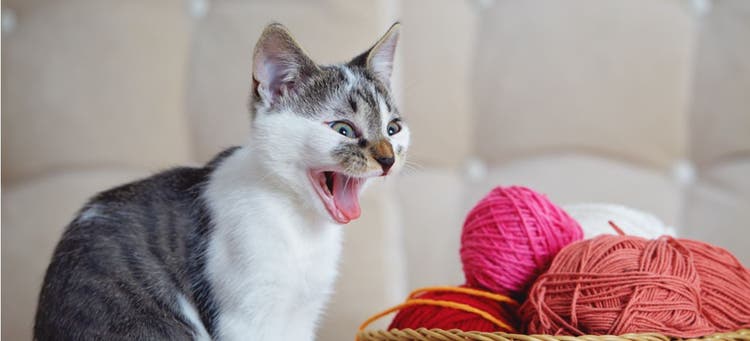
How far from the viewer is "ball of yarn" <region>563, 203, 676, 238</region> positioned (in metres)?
0.99

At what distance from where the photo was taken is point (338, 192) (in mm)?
836

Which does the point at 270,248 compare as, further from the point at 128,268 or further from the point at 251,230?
the point at 128,268

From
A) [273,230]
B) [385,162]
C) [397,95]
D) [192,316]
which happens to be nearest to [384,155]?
[385,162]

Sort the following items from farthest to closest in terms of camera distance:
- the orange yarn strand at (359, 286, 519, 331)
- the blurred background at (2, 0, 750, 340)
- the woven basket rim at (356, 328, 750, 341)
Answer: the blurred background at (2, 0, 750, 340)
the orange yarn strand at (359, 286, 519, 331)
the woven basket rim at (356, 328, 750, 341)

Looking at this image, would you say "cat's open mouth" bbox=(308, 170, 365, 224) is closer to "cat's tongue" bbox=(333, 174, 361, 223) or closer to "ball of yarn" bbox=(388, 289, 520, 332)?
"cat's tongue" bbox=(333, 174, 361, 223)

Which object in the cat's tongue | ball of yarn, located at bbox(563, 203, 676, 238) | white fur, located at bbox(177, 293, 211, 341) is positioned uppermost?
the cat's tongue

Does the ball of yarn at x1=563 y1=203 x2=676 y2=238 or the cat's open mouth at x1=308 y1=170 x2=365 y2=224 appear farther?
the ball of yarn at x1=563 y1=203 x2=676 y2=238

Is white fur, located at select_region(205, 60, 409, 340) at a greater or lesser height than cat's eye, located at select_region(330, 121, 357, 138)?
lesser

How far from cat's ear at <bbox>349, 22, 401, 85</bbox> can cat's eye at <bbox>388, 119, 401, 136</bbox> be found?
77 millimetres

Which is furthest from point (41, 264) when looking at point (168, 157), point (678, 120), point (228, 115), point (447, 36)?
Answer: point (678, 120)

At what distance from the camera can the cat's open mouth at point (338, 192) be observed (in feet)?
2.69

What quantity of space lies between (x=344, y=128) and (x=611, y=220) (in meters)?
0.42

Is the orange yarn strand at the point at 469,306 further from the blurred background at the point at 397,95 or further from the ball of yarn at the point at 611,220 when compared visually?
the blurred background at the point at 397,95

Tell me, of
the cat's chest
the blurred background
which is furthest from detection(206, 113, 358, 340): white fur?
the blurred background
